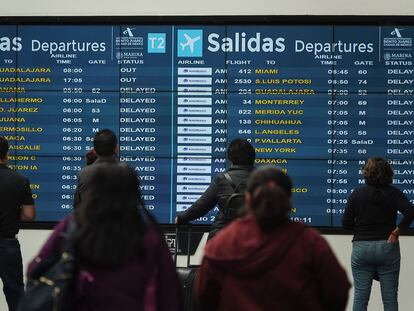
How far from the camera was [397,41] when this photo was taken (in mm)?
7285

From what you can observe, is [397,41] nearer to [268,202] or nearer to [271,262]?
[268,202]

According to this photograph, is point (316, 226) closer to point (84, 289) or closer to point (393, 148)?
point (393, 148)

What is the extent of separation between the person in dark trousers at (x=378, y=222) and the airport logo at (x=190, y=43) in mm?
2104

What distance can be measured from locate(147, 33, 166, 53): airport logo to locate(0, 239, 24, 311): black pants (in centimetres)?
225

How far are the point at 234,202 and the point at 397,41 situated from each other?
2.77 metres

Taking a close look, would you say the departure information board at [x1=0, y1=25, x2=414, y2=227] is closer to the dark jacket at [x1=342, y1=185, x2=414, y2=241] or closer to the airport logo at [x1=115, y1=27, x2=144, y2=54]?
the airport logo at [x1=115, y1=27, x2=144, y2=54]

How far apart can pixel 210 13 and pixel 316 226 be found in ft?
7.16

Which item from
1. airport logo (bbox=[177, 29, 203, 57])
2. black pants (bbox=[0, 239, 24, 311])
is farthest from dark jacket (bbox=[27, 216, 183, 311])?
airport logo (bbox=[177, 29, 203, 57])

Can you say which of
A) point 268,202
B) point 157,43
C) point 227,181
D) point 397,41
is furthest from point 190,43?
point 268,202

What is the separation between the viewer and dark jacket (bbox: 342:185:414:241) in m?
6.09

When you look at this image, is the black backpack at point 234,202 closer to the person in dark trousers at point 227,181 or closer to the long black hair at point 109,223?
the person in dark trousers at point 227,181

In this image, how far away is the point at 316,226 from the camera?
7.30 meters

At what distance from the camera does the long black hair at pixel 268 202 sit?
319 cm

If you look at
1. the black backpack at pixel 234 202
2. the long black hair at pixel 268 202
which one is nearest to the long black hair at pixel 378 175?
the black backpack at pixel 234 202
